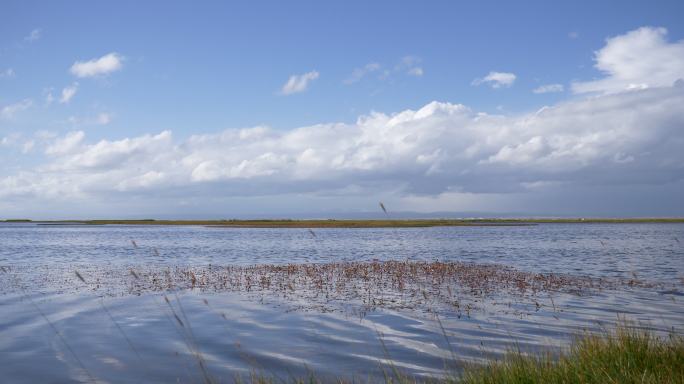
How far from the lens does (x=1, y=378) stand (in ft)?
36.7

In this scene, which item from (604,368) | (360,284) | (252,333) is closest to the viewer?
(604,368)

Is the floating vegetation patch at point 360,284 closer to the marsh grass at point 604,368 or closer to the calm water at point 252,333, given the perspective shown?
the calm water at point 252,333

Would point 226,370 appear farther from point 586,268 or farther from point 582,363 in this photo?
point 586,268

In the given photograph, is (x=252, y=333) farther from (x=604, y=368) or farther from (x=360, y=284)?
(x=360, y=284)

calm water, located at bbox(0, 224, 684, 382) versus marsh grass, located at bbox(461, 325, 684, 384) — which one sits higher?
marsh grass, located at bbox(461, 325, 684, 384)

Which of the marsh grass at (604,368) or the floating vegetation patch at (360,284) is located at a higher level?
the marsh grass at (604,368)

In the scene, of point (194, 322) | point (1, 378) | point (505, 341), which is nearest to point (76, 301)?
point (194, 322)

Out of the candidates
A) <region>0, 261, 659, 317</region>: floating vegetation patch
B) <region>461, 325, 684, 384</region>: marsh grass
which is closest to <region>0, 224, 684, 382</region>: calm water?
<region>0, 261, 659, 317</region>: floating vegetation patch

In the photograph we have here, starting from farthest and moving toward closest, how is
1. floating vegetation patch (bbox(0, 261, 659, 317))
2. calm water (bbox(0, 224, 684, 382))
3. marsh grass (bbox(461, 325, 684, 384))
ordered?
floating vegetation patch (bbox(0, 261, 659, 317)) < calm water (bbox(0, 224, 684, 382)) < marsh grass (bbox(461, 325, 684, 384))

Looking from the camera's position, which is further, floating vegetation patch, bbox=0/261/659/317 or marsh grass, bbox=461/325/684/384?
floating vegetation patch, bbox=0/261/659/317

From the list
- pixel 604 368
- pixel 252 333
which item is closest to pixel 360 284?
pixel 252 333

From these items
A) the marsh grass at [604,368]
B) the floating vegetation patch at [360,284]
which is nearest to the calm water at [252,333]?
the floating vegetation patch at [360,284]

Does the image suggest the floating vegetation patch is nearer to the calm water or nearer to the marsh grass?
the calm water

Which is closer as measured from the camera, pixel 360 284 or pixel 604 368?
pixel 604 368
